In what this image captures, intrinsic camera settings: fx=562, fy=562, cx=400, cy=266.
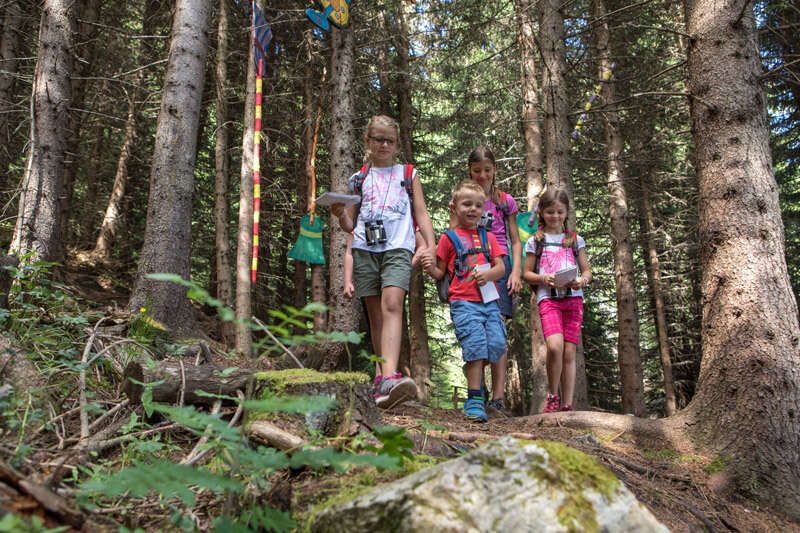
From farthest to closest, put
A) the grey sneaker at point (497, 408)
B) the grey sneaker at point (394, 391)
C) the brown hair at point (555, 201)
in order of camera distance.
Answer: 1. the grey sneaker at point (497, 408)
2. the brown hair at point (555, 201)
3. the grey sneaker at point (394, 391)

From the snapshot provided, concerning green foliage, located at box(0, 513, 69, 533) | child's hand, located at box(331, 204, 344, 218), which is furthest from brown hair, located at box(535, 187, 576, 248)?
green foliage, located at box(0, 513, 69, 533)

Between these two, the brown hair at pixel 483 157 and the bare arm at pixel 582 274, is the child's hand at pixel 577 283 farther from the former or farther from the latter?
the brown hair at pixel 483 157

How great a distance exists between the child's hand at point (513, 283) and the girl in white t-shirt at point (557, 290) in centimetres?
11

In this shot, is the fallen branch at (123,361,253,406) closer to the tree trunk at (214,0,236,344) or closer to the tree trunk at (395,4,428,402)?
the tree trunk at (214,0,236,344)

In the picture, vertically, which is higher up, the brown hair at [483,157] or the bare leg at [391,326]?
the brown hair at [483,157]

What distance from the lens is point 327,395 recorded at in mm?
2686

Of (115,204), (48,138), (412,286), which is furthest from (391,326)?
(115,204)

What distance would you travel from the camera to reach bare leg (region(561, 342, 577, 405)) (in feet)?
17.2

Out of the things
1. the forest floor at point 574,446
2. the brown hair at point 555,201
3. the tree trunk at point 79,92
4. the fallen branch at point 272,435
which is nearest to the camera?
the forest floor at point 574,446

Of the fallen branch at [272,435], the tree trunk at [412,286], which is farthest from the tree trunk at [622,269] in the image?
the fallen branch at [272,435]

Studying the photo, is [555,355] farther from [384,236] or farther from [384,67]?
[384,67]

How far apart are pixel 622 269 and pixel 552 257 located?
693 cm

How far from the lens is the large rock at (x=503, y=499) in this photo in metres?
1.53

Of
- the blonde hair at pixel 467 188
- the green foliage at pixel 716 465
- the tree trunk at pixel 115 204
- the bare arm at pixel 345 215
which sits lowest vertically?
the green foliage at pixel 716 465
